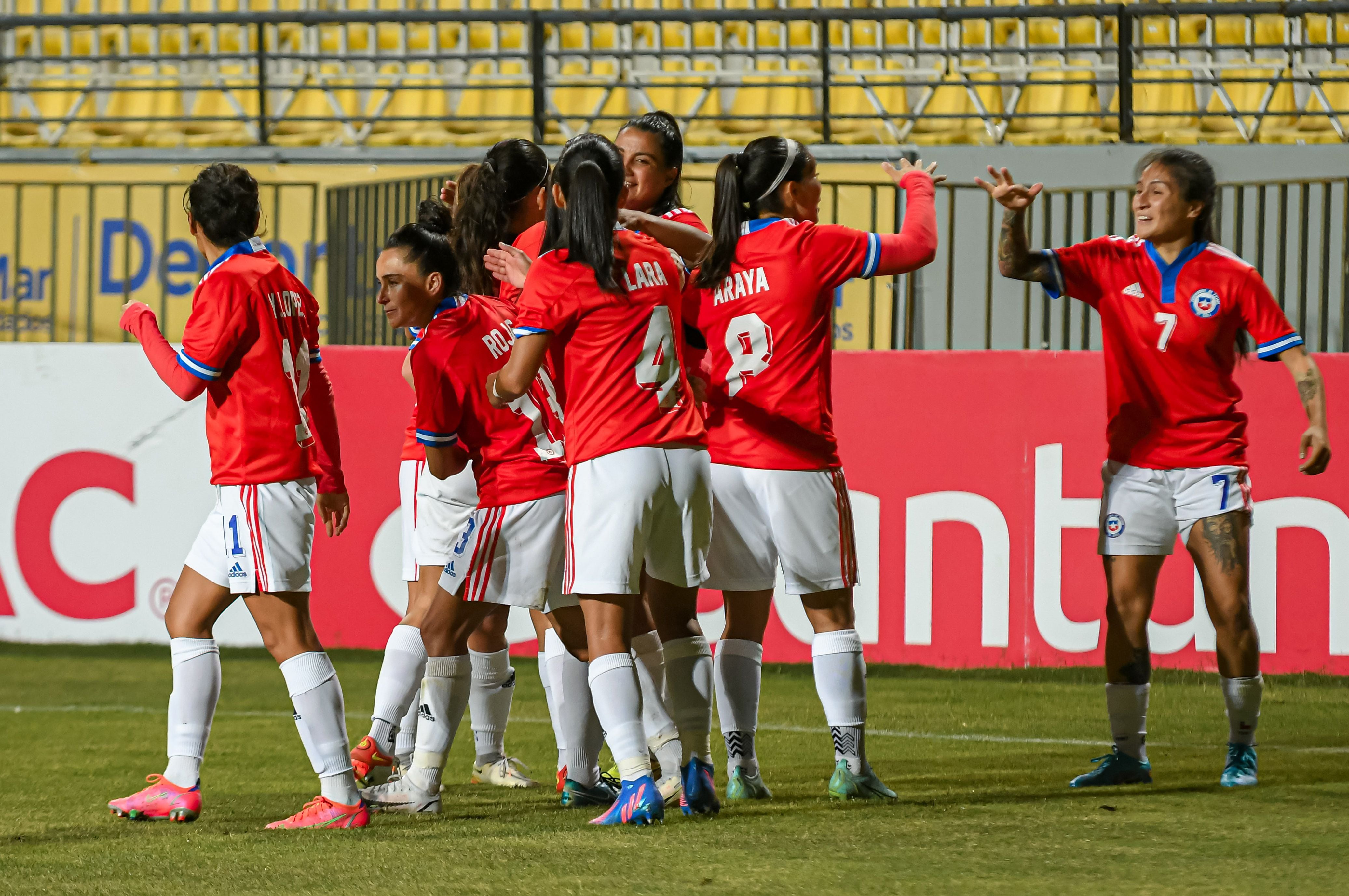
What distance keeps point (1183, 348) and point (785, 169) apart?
53.0 inches

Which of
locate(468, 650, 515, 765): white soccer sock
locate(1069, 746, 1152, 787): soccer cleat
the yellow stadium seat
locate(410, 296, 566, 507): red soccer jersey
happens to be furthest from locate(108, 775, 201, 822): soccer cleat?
the yellow stadium seat

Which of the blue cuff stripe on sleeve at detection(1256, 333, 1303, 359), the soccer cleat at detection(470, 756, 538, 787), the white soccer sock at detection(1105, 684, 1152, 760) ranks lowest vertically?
the soccer cleat at detection(470, 756, 538, 787)

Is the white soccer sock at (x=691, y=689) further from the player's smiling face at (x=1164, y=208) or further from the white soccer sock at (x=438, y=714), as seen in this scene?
the player's smiling face at (x=1164, y=208)

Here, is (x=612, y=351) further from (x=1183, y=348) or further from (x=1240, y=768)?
(x=1240, y=768)

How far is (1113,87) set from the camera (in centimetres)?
1238

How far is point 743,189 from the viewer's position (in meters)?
4.69

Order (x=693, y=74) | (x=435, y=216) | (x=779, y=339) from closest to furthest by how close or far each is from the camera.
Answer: (x=779, y=339), (x=435, y=216), (x=693, y=74)

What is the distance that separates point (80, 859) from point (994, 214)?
7546mm

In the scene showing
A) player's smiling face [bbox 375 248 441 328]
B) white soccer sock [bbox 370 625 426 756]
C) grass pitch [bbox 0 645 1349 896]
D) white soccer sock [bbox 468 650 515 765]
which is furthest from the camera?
white soccer sock [bbox 468 650 515 765]

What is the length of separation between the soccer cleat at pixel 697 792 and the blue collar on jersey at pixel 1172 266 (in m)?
2.03

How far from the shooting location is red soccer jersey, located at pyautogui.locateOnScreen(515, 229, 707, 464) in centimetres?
412

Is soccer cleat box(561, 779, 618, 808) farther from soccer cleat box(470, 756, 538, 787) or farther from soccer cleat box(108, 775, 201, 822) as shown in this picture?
soccer cleat box(108, 775, 201, 822)

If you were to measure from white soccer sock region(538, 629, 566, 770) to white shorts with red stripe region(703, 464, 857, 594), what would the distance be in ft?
1.64

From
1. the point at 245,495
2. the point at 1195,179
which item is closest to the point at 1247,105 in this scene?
the point at 1195,179
